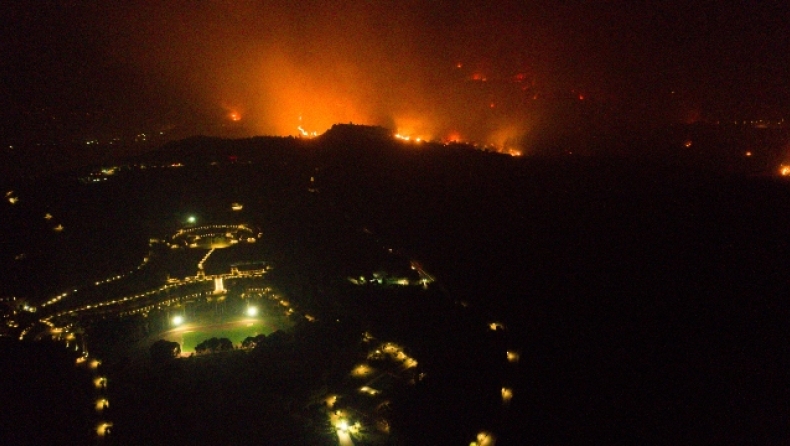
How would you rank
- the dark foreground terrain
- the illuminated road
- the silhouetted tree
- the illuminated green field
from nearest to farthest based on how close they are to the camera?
the dark foreground terrain → the silhouetted tree → the illuminated green field → the illuminated road

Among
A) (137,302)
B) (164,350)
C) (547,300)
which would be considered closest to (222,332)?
(164,350)

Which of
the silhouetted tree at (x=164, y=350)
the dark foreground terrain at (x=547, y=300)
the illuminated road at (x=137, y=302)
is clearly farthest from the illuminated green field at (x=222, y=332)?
the illuminated road at (x=137, y=302)

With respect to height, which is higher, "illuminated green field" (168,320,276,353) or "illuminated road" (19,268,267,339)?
"illuminated road" (19,268,267,339)

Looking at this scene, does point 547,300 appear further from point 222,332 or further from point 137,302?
point 137,302

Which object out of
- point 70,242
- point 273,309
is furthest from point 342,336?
point 70,242

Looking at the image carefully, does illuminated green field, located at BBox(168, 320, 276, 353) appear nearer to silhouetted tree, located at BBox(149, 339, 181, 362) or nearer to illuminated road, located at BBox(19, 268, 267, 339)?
silhouetted tree, located at BBox(149, 339, 181, 362)

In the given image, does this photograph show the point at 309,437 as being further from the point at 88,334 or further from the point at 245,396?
the point at 88,334

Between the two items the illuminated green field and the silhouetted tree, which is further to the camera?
the illuminated green field

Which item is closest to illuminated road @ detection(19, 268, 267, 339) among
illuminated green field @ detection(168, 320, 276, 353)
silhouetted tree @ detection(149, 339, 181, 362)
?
Answer: illuminated green field @ detection(168, 320, 276, 353)
